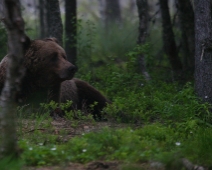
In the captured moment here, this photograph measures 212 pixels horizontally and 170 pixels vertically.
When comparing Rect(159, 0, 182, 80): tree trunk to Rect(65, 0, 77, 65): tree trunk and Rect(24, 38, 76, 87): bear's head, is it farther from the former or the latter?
Rect(24, 38, 76, 87): bear's head

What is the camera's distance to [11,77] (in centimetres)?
581

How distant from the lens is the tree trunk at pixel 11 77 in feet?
18.8

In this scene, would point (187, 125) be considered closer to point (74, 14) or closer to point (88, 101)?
point (88, 101)

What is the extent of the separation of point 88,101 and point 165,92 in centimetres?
158

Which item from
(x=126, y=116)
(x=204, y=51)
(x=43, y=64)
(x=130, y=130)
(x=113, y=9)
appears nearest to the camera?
(x=130, y=130)

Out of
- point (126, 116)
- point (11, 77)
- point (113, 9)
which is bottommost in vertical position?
point (126, 116)

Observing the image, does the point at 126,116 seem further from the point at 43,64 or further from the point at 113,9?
the point at 113,9

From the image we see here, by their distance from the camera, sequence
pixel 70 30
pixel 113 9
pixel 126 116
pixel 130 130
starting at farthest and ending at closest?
pixel 113 9 → pixel 70 30 → pixel 126 116 → pixel 130 130

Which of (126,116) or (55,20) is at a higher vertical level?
(55,20)

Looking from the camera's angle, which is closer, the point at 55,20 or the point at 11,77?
the point at 11,77

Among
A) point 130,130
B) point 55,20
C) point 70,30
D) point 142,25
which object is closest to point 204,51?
point 130,130

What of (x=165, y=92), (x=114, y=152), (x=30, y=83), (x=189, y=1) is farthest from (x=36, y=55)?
(x=189, y=1)

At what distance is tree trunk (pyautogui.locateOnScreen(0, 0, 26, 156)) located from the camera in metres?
5.72

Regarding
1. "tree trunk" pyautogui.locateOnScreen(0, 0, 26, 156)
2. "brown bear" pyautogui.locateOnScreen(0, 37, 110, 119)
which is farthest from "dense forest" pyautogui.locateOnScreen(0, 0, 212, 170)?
"brown bear" pyautogui.locateOnScreen(0, 37, 110, 119)
